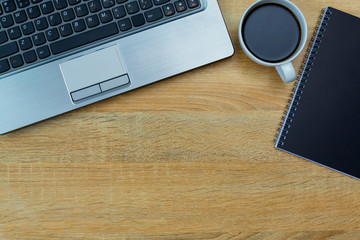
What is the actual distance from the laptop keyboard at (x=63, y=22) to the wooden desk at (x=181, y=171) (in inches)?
4.0

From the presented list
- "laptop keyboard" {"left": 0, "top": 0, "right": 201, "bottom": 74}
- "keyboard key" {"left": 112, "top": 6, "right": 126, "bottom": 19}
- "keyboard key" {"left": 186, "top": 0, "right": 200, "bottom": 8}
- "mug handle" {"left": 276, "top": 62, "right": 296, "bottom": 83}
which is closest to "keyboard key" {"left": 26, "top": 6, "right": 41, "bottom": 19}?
"laptop keyboard" {"left": 0, "top": 0, "right": 201, "bottom": 74}

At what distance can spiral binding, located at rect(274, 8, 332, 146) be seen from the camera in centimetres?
55

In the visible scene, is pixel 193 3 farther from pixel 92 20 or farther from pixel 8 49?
pixel 8 49

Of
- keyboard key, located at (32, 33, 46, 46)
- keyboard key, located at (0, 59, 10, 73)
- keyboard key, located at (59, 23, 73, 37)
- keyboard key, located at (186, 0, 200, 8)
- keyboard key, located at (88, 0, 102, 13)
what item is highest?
keyboard key, located at (88, 0, 102, 13)

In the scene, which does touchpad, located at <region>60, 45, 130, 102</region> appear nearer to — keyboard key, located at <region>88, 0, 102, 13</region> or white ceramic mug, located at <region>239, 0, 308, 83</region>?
keyboard key, located at <region>88, 0, 102, 13</region>

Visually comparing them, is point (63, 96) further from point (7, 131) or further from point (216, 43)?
point (216, 43)

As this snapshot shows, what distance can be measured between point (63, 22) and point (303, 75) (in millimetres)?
383

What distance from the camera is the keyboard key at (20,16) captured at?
1.66ft

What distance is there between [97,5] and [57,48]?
9cm

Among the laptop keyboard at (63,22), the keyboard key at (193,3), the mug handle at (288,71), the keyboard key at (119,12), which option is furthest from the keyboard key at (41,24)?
the mug handle at (288,71)

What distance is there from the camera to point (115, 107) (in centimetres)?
56

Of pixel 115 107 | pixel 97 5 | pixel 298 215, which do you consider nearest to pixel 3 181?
pixel 115 107

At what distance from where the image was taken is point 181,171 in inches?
21.8

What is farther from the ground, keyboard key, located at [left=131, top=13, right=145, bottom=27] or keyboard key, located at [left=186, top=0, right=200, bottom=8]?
keyboard key, located at [left=186, top=0, right=200, bottom=8]
